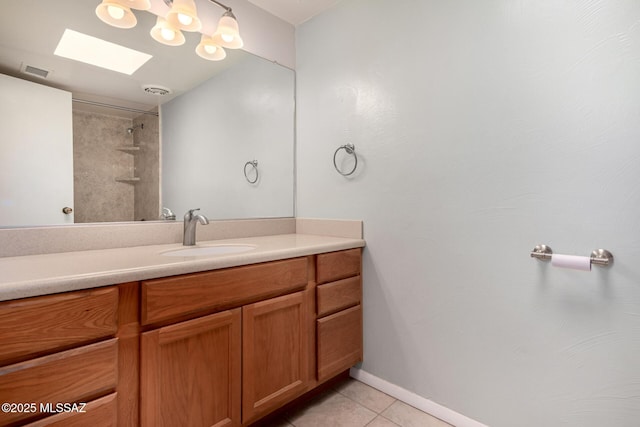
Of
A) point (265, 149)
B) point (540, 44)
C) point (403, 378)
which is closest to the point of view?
point (540, 44)

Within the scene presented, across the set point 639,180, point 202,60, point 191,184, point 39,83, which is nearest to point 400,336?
point 639,180

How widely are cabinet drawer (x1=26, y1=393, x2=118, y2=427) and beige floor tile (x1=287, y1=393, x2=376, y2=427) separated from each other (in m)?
0.85

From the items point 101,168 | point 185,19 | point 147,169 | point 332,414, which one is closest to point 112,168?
point 101,168

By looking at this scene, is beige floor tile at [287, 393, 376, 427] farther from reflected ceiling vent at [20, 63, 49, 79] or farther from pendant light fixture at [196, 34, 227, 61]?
pendant light fixture at [196, 34, 227, 61]

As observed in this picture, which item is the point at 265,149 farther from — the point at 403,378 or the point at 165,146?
the point at 403,378

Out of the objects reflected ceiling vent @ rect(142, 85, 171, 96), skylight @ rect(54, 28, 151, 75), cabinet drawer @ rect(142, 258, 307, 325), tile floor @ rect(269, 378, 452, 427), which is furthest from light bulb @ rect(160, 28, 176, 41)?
tile floor @ rect(269, 378, 452, 427)

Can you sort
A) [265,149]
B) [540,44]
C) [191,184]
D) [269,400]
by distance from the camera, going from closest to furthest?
[540,44] < [269,400] < [191,184] < [265,149]

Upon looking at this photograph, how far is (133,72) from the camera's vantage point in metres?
1.57

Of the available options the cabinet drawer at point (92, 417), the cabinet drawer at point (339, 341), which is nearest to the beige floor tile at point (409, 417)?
the cabinet drawer at point (339, 341)

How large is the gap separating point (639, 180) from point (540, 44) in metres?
0.62

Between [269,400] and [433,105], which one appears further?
[433,105]

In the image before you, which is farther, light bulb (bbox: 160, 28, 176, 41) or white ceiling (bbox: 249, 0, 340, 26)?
white ceiling (bbox: 249, 0, 340, 26)

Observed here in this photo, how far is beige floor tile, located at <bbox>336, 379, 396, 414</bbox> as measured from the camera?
162 cm

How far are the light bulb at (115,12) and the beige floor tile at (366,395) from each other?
221 centimetres
